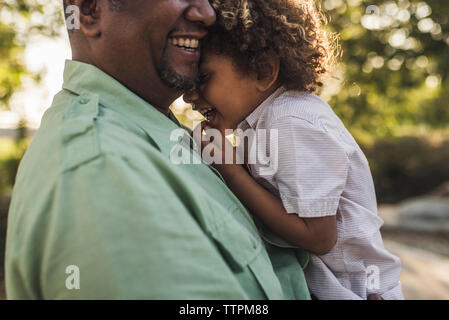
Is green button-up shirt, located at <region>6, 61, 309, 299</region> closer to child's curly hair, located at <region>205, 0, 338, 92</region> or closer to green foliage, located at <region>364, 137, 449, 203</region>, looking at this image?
child's curly hair, located at <region>205, 0, 338, 92</region>

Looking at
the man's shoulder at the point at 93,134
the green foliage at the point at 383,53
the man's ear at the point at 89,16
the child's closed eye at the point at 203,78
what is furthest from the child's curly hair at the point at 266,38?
the green foliage at the point at 383,53

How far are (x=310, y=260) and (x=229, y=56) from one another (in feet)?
2.93

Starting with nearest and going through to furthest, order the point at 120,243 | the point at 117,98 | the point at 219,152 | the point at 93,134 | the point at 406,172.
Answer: the point at 120,243 < the point at 93,134 < the point at 117,98 < the point at 219,152 < the point at 406,172

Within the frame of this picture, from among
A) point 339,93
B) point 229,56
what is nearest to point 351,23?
point 339,93

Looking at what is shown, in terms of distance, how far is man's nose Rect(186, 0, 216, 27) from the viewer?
1758mm

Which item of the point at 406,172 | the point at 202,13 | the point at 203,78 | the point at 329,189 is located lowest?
the point at 406,172

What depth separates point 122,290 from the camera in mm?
1055

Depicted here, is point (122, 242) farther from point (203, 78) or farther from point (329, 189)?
point (203, 78)

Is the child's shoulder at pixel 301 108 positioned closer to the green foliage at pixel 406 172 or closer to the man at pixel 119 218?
the man at pixel 119 218

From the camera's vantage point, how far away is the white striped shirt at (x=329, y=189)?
1655 millimetres

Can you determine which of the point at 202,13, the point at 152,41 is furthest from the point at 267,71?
the point at 152,41

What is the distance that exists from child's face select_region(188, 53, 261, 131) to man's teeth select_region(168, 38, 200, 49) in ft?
0.39

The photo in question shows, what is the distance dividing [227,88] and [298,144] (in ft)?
1.61

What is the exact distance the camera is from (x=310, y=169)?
166cm
